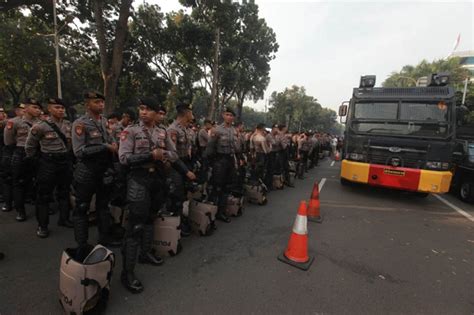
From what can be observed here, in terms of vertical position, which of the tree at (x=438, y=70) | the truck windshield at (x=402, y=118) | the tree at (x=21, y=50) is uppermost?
the tree at (x=438, y=70)

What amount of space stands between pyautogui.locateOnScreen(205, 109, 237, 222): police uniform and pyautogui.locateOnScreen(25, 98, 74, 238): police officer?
7.34 feet

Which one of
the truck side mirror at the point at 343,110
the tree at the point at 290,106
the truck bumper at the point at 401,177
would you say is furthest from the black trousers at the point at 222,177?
the tree at the point at 290,106

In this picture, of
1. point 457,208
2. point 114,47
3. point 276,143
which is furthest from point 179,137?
point 114,47

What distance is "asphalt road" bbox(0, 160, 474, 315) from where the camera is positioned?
235 cm

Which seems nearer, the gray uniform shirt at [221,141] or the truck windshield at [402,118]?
the gray uniform shirt at [221,141]

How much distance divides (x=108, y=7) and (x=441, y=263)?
15.0 m

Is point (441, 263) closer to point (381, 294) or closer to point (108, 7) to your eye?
point (381, 294)

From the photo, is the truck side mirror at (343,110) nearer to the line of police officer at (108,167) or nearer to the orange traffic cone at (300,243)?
the line of police officer at (108,167)

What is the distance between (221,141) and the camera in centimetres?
433

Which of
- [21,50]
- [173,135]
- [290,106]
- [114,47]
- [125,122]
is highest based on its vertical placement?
[290,106]

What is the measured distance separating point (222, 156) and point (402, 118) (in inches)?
195

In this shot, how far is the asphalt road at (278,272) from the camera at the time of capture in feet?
7.72

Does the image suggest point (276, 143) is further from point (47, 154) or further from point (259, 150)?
point (47, 154)

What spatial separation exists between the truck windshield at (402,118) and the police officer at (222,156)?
13.4 feet
